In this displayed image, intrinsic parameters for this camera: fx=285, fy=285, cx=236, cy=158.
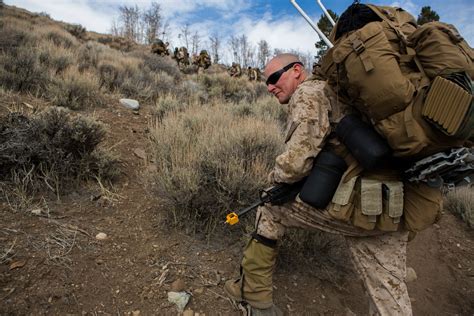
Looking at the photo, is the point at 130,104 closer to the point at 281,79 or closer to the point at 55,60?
the point at 55,60

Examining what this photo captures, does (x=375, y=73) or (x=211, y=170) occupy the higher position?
(x=375, y=73)

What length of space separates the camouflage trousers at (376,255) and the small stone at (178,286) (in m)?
0.98

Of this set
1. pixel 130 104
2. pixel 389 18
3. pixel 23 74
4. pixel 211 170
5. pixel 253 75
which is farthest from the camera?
pixel 253 75

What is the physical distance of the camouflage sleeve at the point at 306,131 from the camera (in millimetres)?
1692

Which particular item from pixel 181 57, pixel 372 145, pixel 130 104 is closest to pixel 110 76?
pixel 130 104

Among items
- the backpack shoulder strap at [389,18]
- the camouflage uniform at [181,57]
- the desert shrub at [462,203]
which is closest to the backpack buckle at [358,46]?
the backpack shoulder strap at [389,18]

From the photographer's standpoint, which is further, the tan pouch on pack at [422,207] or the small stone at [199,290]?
the small stone at [199,290]

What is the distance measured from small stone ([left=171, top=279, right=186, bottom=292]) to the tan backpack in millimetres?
1738

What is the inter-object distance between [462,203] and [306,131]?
13.1 feet

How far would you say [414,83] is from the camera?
1303 millimetres

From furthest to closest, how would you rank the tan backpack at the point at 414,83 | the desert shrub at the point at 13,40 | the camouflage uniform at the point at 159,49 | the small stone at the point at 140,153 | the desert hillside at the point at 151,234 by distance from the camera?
the camouflage uniform at the point at 159,49 < the desert shrub at the point at 13,40 < the small stone at the point at 140,153 < the desert hillside at the point at 151,234 < the tan backpack at the point at 414,83

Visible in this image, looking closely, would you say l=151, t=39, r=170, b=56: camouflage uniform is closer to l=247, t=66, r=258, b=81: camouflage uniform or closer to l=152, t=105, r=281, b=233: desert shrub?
l=247, t=66, r=258, b=81: camouflage uniform

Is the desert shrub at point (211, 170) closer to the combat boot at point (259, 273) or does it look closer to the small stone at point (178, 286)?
the small stone at point (178, 286)

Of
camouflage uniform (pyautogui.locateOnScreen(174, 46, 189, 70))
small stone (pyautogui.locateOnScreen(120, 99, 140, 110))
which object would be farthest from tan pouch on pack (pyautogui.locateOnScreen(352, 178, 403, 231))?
camouflage uniform (pyautogui.locateOnScreen(174, 46, 189, 70))
